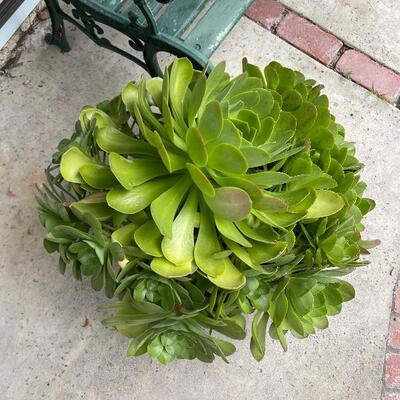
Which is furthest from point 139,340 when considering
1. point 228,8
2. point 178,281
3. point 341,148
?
point 228,8

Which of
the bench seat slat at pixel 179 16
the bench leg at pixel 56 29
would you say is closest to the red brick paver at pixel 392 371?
the bench seat slat at pixel 179 16

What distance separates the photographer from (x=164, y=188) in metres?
1.49

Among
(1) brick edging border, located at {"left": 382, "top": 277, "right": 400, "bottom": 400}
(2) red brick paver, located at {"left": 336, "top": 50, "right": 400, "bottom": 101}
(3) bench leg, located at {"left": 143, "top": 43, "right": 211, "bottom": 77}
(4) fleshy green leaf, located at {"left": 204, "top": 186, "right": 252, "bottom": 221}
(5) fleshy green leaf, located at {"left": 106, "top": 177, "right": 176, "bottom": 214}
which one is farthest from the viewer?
(2) red brick paver, located at {"left": 336, "top": 50, "right": 400, "bottom": 101}

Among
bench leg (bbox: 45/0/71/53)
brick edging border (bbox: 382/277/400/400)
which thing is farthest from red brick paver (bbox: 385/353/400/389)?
bench leg (bbox: 45/0/71/53)

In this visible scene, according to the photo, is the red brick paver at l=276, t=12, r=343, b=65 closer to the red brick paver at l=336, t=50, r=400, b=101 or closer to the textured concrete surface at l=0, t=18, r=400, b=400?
the red brick paver at l=336, t=50, r=400, b=101

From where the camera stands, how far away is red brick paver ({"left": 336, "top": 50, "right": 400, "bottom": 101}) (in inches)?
95.8

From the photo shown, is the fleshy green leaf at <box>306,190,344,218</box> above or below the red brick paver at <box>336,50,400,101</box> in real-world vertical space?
above

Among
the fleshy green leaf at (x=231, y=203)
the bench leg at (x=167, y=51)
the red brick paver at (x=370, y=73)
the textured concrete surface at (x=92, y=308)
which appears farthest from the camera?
the red brick paver at (x=370, y=73)

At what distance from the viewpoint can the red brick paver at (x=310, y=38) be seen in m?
2.46

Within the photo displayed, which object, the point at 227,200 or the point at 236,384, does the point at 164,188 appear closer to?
the point at 227,200

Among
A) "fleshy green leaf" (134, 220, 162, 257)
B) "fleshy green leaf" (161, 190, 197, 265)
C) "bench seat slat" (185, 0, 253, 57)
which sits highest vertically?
"bench seat slat" (185, 0, 253, 57)

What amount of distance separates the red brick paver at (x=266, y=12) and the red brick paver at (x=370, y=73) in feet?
1.04

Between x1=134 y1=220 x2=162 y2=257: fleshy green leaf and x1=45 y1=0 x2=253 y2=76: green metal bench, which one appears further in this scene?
x1=45 y1=0 x2=253 y2=76: green metal bench

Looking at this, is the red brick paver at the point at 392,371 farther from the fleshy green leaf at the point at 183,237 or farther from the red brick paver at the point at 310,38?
the red brick paver at the point at 310,38
